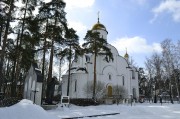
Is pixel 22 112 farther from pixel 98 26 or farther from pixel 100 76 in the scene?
pixel 98 26

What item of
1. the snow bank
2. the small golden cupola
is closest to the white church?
the small golden cupola

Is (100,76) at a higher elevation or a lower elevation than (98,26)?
lower

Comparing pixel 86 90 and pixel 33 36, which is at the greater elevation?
pixel 33 36

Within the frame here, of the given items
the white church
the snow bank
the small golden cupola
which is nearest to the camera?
the snow bank

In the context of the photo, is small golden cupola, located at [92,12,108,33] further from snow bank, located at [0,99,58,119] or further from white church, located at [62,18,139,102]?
snow bank, located at [0,99,58,119]

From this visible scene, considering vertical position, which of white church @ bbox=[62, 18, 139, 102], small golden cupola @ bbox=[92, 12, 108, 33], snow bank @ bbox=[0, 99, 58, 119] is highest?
small golden cupola @ bbox=[92, 12, 108, 33]

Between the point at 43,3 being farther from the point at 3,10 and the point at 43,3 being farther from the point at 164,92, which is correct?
the point at 164,92

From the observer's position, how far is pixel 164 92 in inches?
2143

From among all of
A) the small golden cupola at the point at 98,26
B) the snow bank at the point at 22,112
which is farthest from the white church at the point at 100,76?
the snow bank at the point at 22,112

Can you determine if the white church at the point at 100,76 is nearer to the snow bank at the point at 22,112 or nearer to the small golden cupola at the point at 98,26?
the small golden cupola at the point at 98,26

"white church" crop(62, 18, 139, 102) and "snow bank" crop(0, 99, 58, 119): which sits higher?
"white church" crop(62, 18, 139, 102)

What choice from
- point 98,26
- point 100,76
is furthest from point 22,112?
point 98,26

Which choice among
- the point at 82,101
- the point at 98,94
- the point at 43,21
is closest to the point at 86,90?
the point at 98,94

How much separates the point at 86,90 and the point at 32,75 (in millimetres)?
17794
